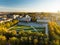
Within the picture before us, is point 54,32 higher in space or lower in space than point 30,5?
lower

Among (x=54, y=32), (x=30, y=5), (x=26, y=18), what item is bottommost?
(x=54, y=32)

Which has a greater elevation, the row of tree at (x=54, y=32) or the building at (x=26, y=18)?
the building at (x=26, y=18)

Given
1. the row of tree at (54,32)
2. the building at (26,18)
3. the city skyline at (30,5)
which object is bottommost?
the row of tree at (54,32)

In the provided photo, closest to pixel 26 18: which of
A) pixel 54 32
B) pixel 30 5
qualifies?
pixel 30 5

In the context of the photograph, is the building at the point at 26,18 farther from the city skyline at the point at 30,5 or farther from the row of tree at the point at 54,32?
the row of tree at the point at 54,32

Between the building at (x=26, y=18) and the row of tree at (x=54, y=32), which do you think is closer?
the row of tree at (x=54, y=32)

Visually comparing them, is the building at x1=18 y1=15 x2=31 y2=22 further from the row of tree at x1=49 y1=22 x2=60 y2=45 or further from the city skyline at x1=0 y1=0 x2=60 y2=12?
the row of tree at x1=49 y1=22 x2=60 y2=45

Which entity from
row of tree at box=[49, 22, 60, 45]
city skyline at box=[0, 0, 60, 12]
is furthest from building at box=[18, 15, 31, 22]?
row of tree at box=[49, 22, 60, 45]

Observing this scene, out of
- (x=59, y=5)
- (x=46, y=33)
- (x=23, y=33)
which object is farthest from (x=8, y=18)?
(x=59, y=5)

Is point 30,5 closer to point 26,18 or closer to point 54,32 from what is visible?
point 26,18

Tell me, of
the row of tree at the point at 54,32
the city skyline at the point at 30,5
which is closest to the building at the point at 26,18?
the city skyline at the point at 30,5
